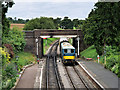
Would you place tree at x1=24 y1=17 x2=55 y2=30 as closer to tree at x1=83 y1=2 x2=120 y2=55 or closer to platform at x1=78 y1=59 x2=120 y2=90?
tree at x1=83 y1=2 x2=120 y2=55

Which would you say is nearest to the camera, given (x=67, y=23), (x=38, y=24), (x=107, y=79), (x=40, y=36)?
(x=107, y=79)

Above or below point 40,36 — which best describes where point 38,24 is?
above

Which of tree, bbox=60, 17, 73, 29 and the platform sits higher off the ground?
tree, bbox=60, 17, 73, 29

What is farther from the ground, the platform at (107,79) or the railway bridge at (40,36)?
the railway bridge at (40,36)

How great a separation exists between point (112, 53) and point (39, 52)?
17467 mm

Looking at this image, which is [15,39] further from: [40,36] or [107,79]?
[107,79]

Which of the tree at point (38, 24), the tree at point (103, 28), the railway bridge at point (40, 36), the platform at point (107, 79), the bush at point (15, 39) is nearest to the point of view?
the platform at point (107, 79)

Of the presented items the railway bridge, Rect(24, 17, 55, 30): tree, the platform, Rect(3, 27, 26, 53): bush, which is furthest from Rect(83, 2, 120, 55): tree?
Rect(24, 17, 55, 30): tree

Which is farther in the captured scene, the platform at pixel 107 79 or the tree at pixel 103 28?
the tree at pixel 103 28

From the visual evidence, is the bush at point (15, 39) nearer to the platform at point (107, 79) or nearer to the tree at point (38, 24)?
the platform at point (107, 79)

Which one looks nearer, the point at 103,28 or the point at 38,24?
the point at 103,28

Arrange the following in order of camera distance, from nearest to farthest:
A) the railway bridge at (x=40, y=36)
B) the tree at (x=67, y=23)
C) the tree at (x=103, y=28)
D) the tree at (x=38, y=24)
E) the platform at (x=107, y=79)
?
the platform at (x=107, y=79)
the tree at (x=103, y=28)
the railway bridge at (x=40, y=36)
the tree at (x=38, y=24)
the tree at (x=67, y=23)

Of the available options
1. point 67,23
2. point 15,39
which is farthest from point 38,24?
point 15,39

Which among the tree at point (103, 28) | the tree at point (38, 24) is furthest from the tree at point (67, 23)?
the tree at point (103, 28)
